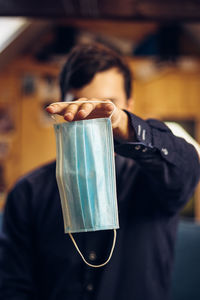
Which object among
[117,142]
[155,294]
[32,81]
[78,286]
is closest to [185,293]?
[155,294]

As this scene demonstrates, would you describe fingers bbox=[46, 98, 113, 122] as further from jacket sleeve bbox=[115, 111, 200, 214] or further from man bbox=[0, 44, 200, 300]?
man bbox=[0, 44, 200, 300]

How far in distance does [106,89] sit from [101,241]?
0.38 metres

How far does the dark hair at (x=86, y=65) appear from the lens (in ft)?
2.54

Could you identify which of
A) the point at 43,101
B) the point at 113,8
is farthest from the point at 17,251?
the point at 43,101

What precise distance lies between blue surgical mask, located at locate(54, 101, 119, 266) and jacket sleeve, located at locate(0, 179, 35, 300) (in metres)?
0.44

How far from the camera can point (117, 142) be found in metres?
0.56

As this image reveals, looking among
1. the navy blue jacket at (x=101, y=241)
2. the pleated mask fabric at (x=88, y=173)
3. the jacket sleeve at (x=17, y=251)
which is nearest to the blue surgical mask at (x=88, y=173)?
the pleated mask fabric at (x=88, y=173)

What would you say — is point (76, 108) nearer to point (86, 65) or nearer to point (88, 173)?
point (88, 173)

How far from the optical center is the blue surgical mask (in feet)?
1.54

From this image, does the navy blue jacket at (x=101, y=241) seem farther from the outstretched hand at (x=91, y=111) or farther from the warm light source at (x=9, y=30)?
the warm light source at (x=9, y=30)

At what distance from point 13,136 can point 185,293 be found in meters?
2.10

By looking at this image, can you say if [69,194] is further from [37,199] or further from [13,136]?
[13,136]

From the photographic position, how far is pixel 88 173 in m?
0.47

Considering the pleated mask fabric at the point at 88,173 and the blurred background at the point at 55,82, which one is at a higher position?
the blurred background at the point at 55,82
